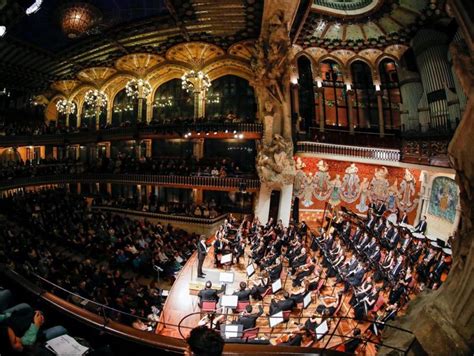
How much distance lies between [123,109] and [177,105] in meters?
4.55

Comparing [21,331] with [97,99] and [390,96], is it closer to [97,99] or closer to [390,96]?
[390,96]

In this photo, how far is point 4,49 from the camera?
15164 millimetres

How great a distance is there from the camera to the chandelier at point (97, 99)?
20766mm

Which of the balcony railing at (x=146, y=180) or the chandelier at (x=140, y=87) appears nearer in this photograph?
the balcony railing at (x=146, y=180)

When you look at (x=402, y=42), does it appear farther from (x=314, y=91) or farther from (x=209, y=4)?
(x=209, y=4)

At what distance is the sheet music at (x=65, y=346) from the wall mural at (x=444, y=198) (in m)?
13.9

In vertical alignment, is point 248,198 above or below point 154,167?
below

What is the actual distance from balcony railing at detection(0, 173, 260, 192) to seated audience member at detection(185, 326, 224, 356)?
13857 millimetres

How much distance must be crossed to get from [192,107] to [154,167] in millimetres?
5111

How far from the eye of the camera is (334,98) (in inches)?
696

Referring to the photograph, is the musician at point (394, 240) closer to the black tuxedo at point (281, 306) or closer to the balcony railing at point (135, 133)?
the black tuxedo at point (281, 306)

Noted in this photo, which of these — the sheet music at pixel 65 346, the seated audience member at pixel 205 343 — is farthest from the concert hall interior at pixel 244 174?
the seated audience member at pixel 205 343

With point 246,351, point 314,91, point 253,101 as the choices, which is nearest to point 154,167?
point 253,101

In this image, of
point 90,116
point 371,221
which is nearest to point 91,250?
point 371,221
